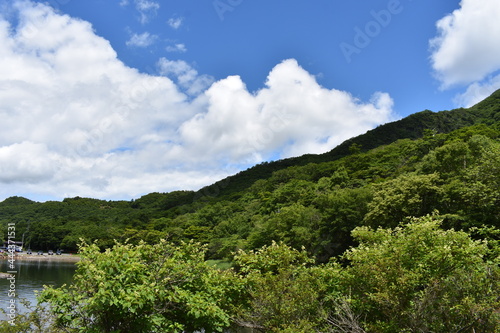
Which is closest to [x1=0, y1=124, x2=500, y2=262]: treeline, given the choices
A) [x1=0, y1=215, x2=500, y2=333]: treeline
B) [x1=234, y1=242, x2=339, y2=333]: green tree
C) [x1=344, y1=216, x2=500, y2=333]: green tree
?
[x1=344, y1=216, x2=500, y2=333]: green tree

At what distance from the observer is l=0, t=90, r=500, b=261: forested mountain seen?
24141 mm

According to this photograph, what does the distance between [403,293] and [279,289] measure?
8.91 feet

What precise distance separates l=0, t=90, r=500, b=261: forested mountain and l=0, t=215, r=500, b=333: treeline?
4.74 m

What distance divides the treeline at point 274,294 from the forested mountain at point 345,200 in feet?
15.6

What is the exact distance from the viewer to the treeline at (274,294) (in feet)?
21.2

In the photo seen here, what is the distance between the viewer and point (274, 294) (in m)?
8.20

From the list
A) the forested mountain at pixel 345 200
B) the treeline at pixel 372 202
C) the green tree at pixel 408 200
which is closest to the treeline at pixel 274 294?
the forested mountain at pixel 345 200

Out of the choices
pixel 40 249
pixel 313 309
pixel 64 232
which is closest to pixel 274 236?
pixel 313 309

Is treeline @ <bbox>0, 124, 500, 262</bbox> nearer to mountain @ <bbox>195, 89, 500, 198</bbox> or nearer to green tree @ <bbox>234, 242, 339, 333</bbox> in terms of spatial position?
green tree @ <bbox>234, 242, 339, 333</bbox>

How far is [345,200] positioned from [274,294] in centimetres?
2524

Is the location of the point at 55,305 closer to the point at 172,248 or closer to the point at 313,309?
the point at 172,248

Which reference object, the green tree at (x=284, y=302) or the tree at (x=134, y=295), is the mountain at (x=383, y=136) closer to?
the green tree at (x=284, y=302)

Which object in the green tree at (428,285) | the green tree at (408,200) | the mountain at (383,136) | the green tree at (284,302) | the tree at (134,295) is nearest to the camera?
the green tree at (428,285)

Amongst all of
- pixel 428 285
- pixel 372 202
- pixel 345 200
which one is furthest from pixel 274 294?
pixel 345 200
